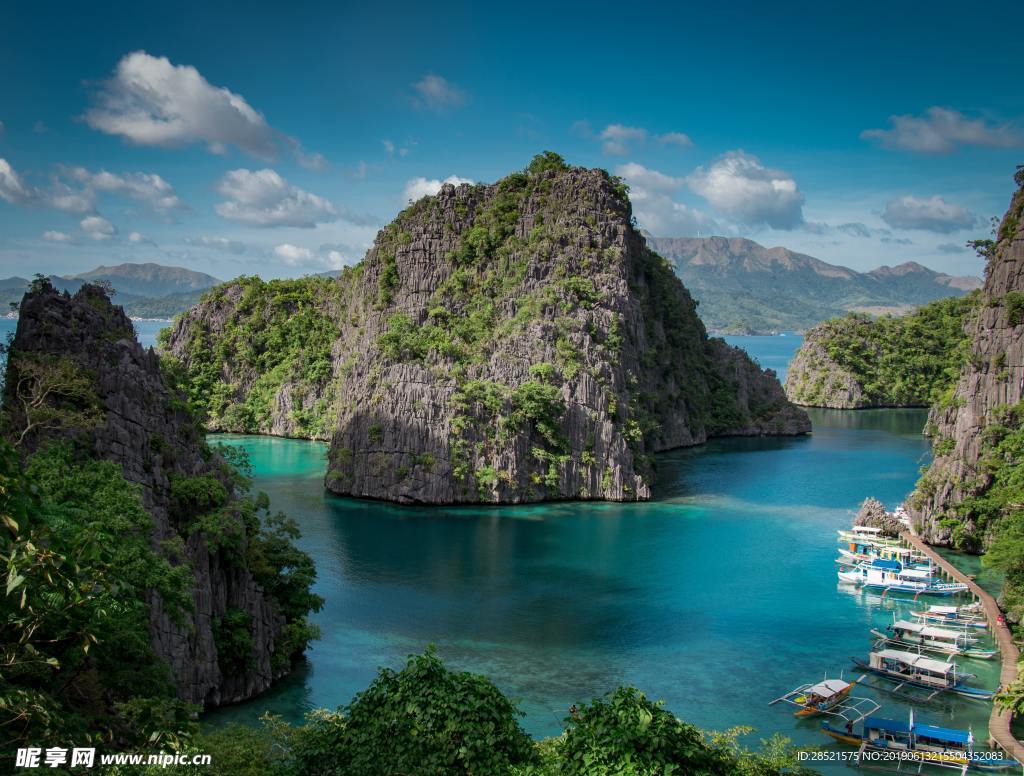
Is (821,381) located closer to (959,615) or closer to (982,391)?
(982,391)

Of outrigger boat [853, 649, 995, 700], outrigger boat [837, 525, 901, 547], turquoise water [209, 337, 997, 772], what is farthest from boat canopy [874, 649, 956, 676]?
outrigger boat [837, 525, 901, 547]

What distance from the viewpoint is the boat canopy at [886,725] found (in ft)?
94.6

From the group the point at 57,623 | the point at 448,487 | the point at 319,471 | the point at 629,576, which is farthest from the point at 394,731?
the point at 319,471

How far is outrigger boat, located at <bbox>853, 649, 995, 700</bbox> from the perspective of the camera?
111 feet

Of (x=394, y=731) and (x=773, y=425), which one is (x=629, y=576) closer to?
(x=394, y=731)

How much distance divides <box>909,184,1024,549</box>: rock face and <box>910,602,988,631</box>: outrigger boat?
1066 cm

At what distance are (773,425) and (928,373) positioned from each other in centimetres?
5033

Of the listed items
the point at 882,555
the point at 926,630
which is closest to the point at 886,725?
the point at 926,630

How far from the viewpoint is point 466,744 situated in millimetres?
18609

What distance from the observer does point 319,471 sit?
78.0 m

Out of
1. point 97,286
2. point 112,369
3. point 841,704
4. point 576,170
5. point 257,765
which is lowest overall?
point 841,704

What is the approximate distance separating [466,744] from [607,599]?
26379mm

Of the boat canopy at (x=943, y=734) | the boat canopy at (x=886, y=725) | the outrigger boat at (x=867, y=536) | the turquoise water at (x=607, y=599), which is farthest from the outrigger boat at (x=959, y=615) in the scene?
the boat canopy at (x=886, y=725)

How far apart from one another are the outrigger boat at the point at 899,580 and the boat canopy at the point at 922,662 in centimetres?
1223
